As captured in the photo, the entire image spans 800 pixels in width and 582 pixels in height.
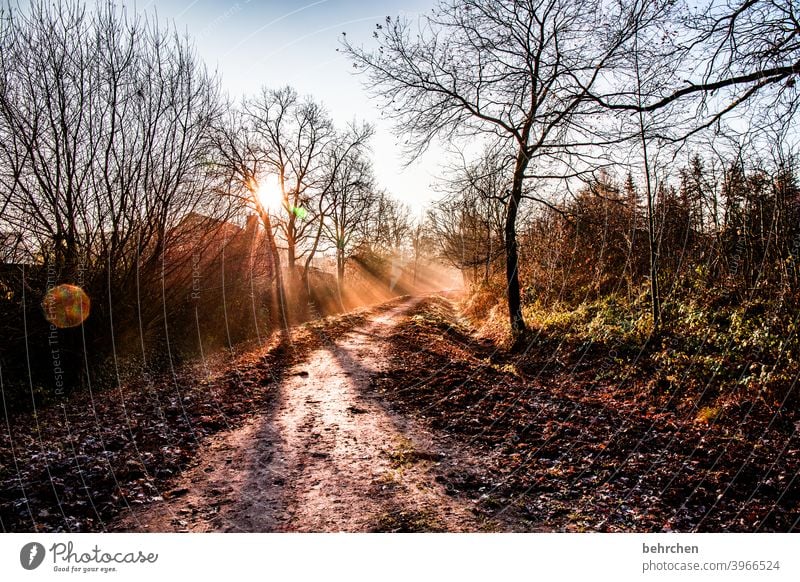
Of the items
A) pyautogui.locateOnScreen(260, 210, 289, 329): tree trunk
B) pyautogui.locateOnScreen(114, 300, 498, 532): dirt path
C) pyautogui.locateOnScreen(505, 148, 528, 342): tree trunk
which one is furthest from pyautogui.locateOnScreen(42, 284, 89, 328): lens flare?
pyautogui.locateOnScreen(505, 148, 528, 342): tree trunk

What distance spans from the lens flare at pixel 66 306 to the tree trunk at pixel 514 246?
10.2 metres

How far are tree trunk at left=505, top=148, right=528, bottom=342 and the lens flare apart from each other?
33.4 ft

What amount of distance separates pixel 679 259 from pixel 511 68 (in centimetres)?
608

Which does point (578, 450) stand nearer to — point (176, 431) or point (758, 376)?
point (758, 376)

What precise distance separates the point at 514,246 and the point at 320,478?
9410mm

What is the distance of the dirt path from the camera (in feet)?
11.5

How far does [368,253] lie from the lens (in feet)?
118

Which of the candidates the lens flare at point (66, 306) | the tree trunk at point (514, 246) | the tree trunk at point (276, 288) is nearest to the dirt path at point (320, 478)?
the lens flare at point (66, 306)

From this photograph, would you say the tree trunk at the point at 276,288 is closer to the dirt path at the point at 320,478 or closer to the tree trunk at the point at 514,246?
the tree trunk at the point at 514,246

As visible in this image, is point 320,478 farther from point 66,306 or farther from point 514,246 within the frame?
point 514,246

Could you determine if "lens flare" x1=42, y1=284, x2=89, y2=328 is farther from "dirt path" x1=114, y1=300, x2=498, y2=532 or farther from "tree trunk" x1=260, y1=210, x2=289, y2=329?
"tree trunk" x1=260, y1=210, x2=289, y2=329

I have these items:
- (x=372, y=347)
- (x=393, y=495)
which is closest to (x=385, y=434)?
(x=393, y=495)

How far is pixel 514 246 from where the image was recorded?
11852 millimetres

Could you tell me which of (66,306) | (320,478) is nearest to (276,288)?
(66,306)
